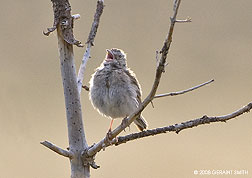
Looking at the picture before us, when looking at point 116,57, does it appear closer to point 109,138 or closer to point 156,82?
point 109,138

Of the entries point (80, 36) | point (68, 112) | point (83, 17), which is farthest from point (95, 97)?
point (83, 17)

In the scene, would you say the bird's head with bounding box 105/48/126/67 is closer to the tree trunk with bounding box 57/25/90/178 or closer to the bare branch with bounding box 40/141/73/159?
the tree trunk with bounding box 57/25/90/178

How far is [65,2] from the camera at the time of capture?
3.26 metres

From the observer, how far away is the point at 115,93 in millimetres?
4512

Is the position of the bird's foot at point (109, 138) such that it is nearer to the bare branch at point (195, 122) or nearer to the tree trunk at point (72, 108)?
the bare branch at point (195, 122)

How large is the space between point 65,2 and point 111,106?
1.47 metres

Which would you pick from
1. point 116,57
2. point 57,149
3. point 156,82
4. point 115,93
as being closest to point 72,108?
point 57,149

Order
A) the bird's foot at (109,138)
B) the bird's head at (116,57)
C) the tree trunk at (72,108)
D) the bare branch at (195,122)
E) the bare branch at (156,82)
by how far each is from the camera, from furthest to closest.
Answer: the bird's head at (116,57)
the tree trunk at (72,108)
the bird's foot at (109,138)
the bare branch at (195,122)
the bare branch at (156,82)

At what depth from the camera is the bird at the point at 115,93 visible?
4504mm

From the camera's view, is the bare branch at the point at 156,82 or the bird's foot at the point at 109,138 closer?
the bare branch at the point at 156,82

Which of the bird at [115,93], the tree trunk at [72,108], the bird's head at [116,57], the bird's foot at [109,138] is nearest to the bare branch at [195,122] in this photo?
the bird's foot at [109,138]

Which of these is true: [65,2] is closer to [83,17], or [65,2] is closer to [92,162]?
[92,162]

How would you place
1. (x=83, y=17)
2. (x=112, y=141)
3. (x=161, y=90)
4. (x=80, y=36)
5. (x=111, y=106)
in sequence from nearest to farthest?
1. (x=112, y=141)
2. (x=111, y=106)
3. (x=161, y=90)
4. (x=80, y=36)
5. (x=83, y=17)

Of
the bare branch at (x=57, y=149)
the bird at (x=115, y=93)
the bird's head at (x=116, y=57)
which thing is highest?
the bird's head at (x=116, y=57)
